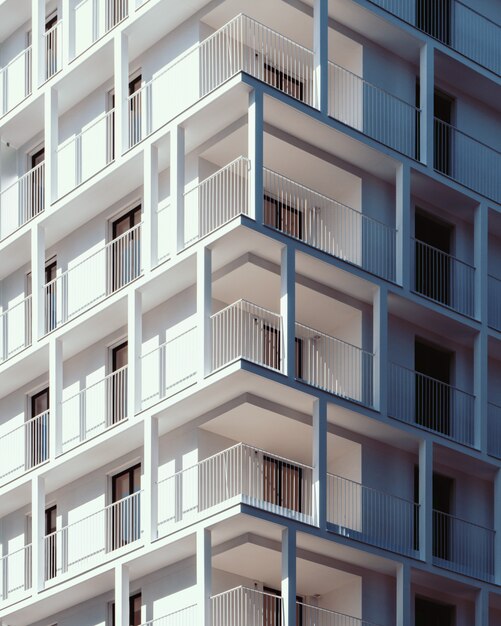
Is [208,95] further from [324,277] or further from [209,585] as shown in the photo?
[209,585]

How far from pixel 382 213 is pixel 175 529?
9.43 meters

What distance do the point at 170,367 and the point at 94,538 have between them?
445 cm

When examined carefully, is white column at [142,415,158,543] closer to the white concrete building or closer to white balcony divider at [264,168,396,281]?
the white concrete building

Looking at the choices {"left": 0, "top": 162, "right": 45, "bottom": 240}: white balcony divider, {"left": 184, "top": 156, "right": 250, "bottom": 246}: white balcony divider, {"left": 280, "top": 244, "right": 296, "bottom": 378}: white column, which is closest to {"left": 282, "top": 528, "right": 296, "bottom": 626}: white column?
{"left": 280, "top": 244, "right": 296, "bottom": 378}: white column

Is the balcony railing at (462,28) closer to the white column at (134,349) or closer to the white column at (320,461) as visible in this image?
the white column at (134,349)

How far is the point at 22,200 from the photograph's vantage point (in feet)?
188

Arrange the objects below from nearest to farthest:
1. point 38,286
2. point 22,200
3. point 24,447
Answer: point 38,286
point 24,447
point 22,200

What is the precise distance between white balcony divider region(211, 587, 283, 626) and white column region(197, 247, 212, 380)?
458cm

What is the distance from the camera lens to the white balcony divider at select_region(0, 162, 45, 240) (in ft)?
186

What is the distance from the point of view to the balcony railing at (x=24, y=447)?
54.5m

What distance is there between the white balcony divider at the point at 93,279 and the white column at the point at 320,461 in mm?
5623

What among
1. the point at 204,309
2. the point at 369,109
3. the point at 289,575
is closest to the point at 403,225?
the point at 369,109

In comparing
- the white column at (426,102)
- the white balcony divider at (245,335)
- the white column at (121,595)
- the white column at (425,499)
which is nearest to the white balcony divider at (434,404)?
the white column at (425,499)

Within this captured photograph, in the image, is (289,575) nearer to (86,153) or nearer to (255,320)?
(255,320)
